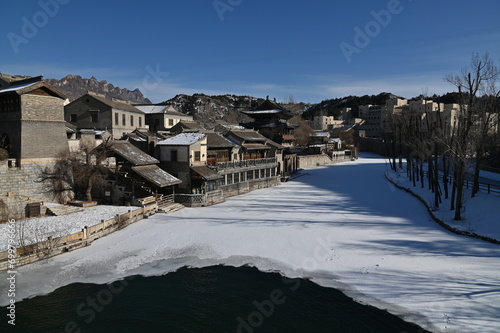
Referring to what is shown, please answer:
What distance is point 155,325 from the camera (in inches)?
485

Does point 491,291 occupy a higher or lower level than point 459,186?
lower

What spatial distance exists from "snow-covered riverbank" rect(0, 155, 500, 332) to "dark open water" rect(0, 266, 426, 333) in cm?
94

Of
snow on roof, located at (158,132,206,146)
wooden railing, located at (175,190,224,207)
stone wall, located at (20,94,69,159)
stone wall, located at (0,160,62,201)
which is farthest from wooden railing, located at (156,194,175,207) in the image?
stone wall, located at (20,94,69,159)

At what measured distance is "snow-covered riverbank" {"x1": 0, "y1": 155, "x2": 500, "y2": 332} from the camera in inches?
539

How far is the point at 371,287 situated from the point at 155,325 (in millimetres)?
9759

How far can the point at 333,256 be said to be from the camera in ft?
60.5

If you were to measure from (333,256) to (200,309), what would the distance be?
8602 millimetres

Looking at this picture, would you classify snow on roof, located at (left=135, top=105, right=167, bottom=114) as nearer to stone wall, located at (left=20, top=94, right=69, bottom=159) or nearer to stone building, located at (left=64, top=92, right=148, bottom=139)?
stone building, located at (left=64, top=92, right=148, bottom=139)

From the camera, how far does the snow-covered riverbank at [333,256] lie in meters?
13.7

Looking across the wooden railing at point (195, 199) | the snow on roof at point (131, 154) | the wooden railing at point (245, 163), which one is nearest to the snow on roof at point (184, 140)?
the snow on roof at point (131, 154)

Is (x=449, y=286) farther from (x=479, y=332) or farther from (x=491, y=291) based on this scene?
(x=479, y=332)

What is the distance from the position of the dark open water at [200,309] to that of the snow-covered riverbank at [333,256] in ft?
3.07

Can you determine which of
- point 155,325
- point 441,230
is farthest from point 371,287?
point 441,230

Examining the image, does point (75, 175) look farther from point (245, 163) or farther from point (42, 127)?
point (245, 163)
